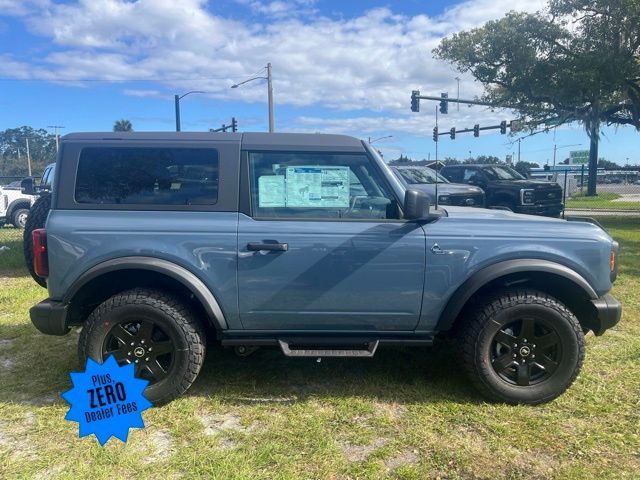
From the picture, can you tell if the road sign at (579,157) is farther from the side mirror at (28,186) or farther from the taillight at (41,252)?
the taillight at (41,252)

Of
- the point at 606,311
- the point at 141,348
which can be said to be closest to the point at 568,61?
the point at 606,311

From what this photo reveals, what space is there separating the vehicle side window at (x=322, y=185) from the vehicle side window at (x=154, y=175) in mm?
315

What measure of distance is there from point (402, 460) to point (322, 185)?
1769mm

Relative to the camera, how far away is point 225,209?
3430 millimetres

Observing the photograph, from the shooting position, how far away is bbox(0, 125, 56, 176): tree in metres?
89.1

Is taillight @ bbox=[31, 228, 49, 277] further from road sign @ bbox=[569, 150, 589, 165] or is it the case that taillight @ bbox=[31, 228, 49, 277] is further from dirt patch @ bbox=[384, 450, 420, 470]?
road sign @ bbox=[569, 150, 589, 165]

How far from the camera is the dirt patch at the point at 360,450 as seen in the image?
2893 mm

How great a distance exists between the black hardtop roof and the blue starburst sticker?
1519 millimetres

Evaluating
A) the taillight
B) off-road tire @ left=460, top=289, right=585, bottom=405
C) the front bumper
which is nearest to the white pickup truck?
the taillight

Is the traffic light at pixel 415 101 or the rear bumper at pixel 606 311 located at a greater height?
the traffic light at pixel 415 101

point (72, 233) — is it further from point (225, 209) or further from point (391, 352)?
point (391, 352)

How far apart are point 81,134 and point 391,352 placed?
297 centimetres

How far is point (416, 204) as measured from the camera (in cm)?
328

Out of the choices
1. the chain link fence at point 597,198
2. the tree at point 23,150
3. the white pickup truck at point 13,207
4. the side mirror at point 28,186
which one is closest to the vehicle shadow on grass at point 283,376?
the chain link fence at point 597,198
